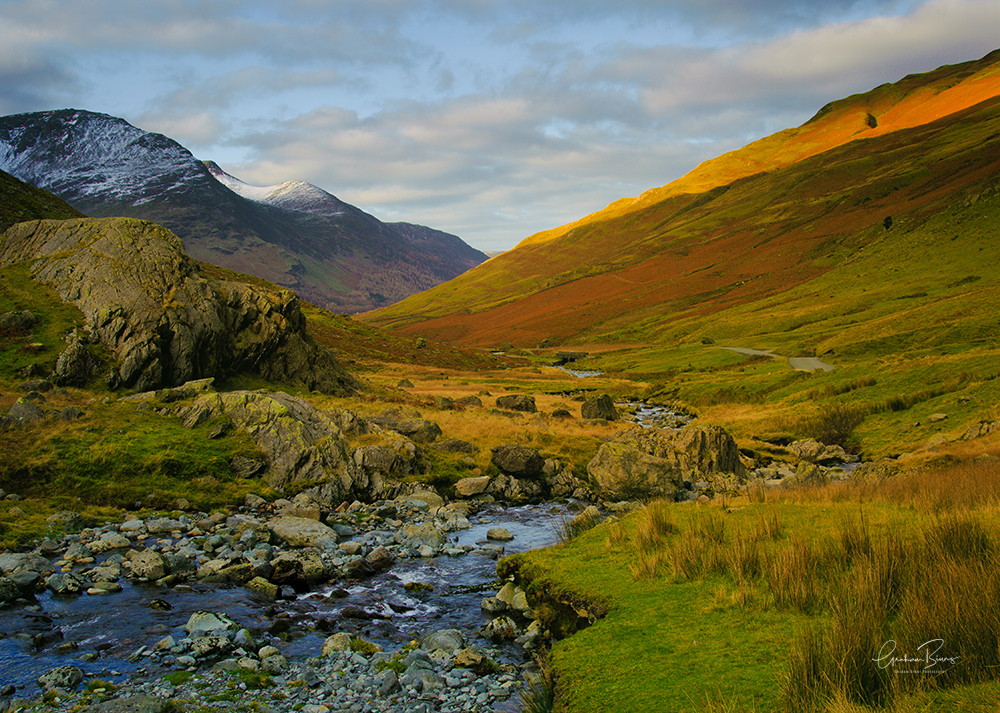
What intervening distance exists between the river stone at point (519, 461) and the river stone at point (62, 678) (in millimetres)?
21285

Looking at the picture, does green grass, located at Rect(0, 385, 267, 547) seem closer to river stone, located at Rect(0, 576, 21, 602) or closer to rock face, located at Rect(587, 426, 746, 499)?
river stone, located at Rect(0, 576, 21, 602)

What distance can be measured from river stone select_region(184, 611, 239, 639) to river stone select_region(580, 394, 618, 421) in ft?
145

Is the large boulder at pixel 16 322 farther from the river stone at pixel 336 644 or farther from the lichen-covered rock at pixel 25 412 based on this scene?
the river stone at pixel 336 644

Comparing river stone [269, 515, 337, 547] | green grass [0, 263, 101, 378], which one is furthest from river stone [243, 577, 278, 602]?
green grass [0, 263, 101, 378]

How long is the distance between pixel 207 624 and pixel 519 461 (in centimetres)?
1919

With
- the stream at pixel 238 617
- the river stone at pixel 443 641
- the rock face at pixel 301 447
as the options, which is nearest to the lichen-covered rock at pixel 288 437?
the rock face at pixel 301 447

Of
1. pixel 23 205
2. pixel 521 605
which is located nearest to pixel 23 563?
pixel 521 605

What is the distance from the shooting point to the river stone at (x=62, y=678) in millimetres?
9070

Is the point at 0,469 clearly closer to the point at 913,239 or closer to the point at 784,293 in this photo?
the point at 784,293

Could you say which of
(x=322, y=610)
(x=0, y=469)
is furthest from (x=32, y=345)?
(x=322, y=610)

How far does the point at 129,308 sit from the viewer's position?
3133 centimetres

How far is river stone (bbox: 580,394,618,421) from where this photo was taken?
177ft

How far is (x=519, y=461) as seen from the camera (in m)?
29.3

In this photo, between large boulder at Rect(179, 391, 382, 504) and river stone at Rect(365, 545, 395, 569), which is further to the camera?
large boulder at Rect(179, 391, 382, 504)
